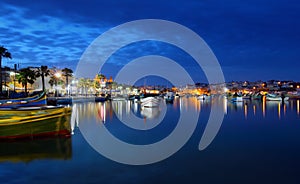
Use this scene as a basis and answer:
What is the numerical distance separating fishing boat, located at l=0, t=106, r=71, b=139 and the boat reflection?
588 millimetres

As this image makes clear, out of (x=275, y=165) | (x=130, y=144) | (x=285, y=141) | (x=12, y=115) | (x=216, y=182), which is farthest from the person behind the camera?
(x=285, y=141)

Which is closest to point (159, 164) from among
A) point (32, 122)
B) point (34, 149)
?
point (34, 149)

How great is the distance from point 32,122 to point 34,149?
9.54 feet

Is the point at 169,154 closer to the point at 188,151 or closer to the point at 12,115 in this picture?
the point at 188,151

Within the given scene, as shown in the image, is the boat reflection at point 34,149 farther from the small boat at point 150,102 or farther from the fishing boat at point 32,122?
the small boat at point 150,102

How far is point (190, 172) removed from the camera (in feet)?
36.3

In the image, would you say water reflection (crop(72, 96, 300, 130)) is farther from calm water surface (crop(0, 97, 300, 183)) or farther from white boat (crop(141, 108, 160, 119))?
calm water surface (crop(0, 97, 300, 183))

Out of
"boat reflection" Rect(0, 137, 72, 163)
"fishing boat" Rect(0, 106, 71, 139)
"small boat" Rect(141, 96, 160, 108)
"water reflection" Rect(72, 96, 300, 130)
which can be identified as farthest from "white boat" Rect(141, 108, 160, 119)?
"boat reflection" Rect(0, 137, 72, 163)

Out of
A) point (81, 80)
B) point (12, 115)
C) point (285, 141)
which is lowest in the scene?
point (285, 141)

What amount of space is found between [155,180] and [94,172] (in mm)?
2611

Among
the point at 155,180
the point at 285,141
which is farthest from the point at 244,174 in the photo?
the point at 285,141

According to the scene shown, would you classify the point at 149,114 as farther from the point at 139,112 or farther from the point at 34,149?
the point at 34,149

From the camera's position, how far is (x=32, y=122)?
16.7 meters

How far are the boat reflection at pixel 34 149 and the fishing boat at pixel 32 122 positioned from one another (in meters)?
0.59
